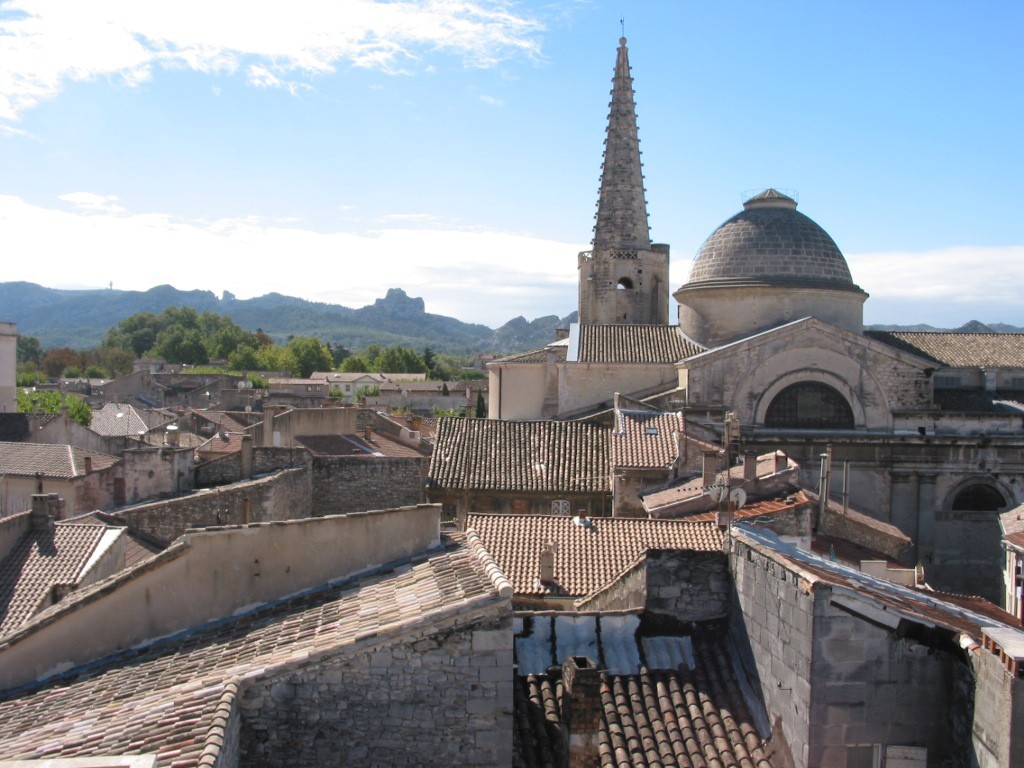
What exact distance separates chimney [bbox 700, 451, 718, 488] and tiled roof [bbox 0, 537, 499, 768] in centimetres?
1087

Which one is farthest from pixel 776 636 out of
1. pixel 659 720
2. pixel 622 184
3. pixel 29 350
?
pixel 29 350

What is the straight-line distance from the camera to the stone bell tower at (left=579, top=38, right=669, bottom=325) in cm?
4159

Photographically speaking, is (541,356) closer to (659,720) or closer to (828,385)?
(828,385)

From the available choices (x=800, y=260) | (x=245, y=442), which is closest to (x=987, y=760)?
(x=245, y=442)

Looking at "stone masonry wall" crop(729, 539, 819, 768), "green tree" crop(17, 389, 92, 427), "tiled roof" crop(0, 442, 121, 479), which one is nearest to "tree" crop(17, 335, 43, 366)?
"green tree" crop(17, 389, 92, 427)

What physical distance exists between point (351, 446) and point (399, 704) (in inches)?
834

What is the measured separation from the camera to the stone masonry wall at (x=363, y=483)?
23500 millimetres

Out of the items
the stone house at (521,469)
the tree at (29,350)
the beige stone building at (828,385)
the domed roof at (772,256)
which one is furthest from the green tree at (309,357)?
the stone house at (521,469)

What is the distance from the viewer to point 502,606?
22.5 ft

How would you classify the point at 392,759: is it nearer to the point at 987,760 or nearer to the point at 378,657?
the point at 378,657

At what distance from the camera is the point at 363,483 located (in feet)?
78.1

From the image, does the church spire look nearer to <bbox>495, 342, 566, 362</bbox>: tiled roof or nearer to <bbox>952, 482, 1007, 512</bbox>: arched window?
<bbox>495, 342, 566, 362</bbox>: tiled roof

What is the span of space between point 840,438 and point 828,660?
66.8 feet

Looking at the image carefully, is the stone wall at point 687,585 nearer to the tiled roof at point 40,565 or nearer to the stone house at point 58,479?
the tiled roof at point 40,565
